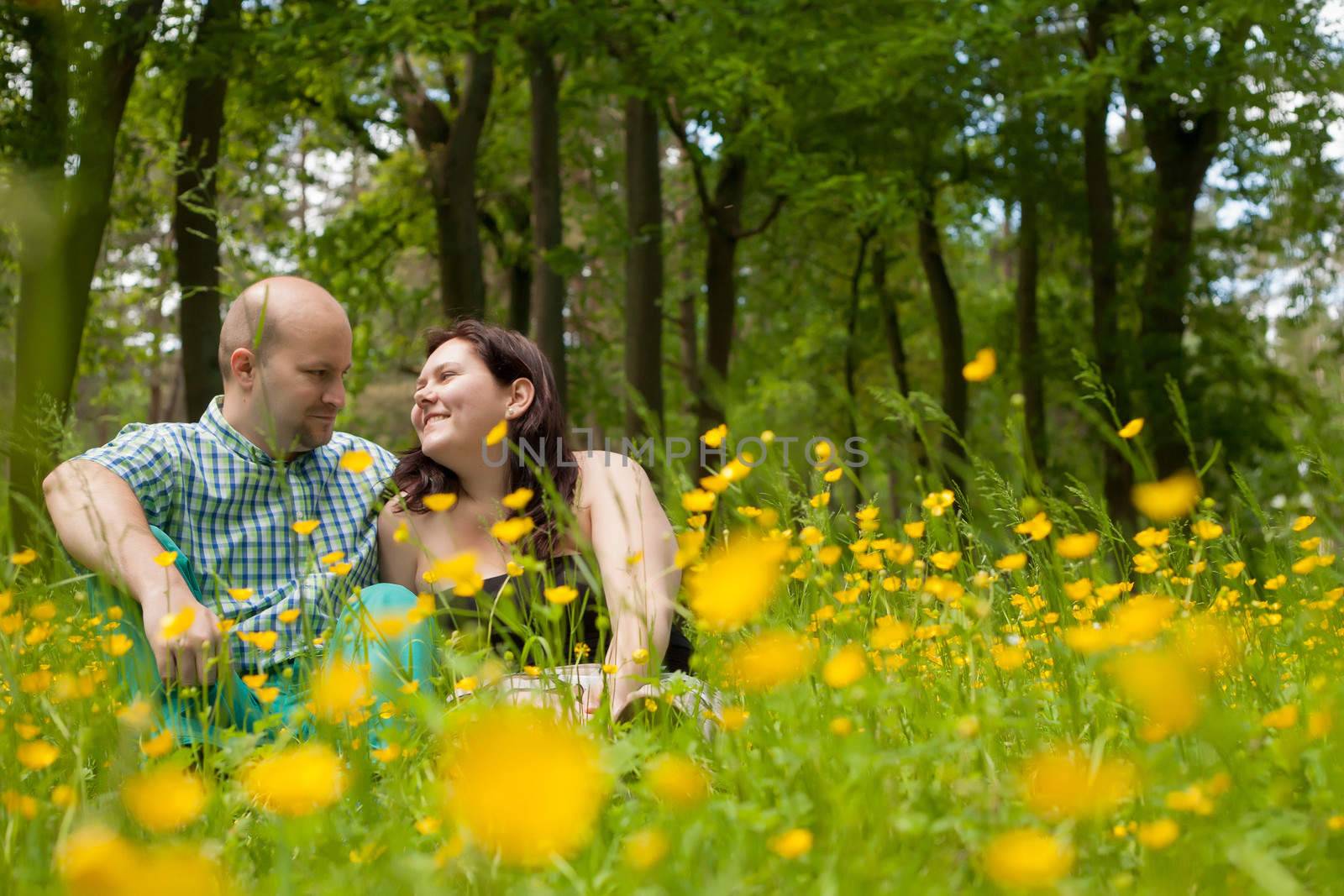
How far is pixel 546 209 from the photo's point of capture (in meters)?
11.1

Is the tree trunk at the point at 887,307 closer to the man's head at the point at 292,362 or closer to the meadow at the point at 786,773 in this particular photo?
the man's head at the point at 292,362

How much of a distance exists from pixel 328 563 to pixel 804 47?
8.23 meters

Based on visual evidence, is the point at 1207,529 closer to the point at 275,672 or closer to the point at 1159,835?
the point at 1159,835

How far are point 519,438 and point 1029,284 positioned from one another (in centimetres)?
1327

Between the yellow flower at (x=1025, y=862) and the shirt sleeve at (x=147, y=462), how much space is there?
260 cm

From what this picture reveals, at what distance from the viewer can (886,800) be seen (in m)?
1.51

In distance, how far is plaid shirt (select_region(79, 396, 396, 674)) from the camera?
10.6 ft

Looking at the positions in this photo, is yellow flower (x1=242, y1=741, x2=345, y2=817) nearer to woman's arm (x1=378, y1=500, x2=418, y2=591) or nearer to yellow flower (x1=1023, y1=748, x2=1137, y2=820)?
yellow flower (x1=1023, y1=748, x2=1137, y2=820)

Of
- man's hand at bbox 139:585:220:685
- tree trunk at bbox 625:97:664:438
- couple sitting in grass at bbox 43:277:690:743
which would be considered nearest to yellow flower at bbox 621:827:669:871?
man's hand at bbox 139:585:220:685

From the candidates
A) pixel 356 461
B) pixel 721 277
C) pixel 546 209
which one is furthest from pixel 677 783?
pixel 721 277

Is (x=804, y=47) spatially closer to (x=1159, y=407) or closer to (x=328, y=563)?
(x=1159, y=407)

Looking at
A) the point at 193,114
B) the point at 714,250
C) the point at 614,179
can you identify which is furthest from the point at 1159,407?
the point at 193,114

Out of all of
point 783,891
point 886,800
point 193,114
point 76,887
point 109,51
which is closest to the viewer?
point 76,887

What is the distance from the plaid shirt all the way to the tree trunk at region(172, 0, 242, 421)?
5.25m
